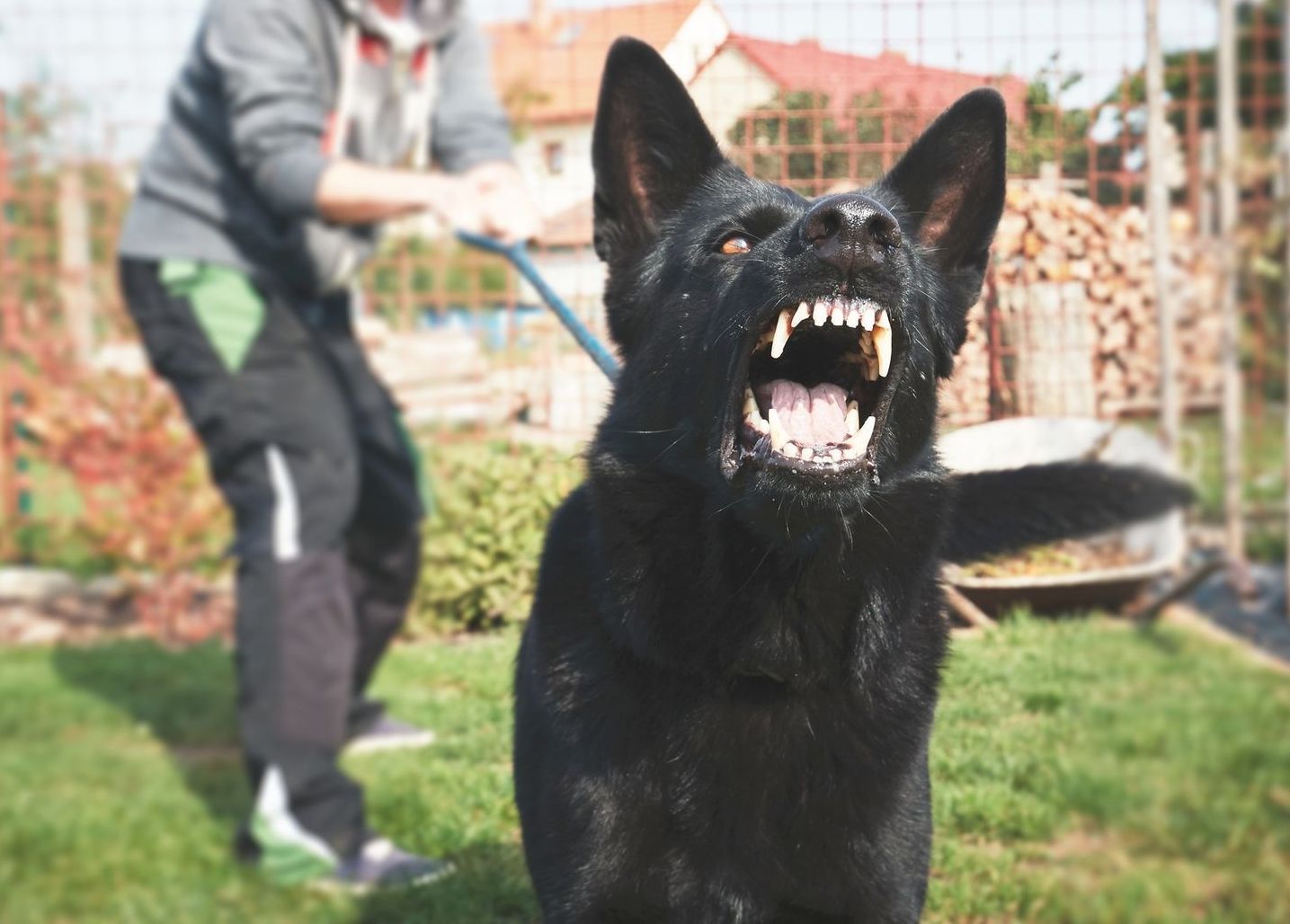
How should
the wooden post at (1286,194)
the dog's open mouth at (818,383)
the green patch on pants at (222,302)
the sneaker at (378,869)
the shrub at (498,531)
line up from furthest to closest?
the wooden post at (1286,194) < the green patch on pants at (222,302) < the sneaker at (378,869) < the shrub at (498,531) < the dog's open mouth at (818,383)

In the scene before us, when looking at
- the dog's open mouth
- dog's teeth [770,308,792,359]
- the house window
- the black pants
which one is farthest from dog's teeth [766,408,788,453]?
the black pants

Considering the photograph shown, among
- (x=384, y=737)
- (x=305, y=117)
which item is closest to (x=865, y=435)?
(x=305, y=117)

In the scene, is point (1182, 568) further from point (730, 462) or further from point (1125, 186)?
point (730, 462)

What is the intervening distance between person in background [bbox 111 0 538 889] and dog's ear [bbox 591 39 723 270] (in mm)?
1267

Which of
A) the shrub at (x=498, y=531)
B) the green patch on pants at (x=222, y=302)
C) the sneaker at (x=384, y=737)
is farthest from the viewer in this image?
the sneaker at (x=384, y=737)

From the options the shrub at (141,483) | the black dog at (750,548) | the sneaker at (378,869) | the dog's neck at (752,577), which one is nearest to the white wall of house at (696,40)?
the black dog at (750,548)

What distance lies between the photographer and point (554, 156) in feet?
8.77

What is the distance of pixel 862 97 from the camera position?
85.7 inches

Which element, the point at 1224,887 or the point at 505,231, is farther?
the point at 1224,887

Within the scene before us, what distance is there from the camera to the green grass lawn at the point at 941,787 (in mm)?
2289

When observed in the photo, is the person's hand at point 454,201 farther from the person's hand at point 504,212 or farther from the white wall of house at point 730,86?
the white wall of house at point 730,86

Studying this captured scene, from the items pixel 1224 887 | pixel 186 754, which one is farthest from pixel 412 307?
pixel 1224 887

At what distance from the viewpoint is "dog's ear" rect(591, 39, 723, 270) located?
1953 millimetres

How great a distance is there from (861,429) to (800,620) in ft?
1.04
